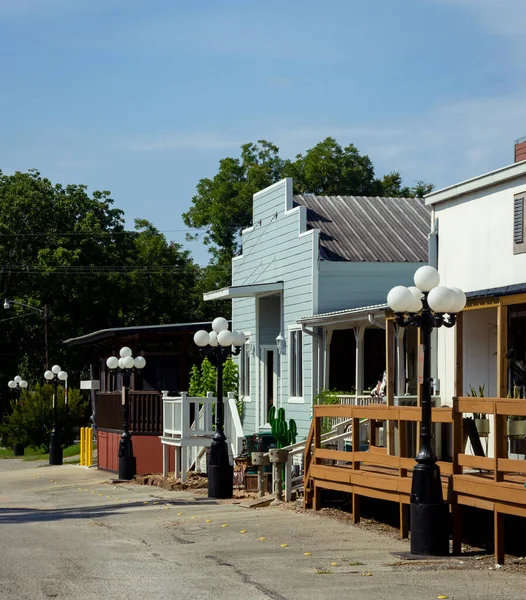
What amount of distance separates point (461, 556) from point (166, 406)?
1629 cm

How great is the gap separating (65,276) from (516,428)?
47.9m

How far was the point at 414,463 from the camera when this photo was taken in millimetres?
14797

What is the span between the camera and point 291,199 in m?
28.0

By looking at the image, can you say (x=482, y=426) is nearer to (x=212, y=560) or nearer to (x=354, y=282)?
(x=212, y=560)

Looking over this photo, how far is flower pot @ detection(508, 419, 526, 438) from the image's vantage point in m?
13.7

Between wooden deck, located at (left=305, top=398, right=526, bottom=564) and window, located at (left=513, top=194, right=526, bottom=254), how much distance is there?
8.08 feet

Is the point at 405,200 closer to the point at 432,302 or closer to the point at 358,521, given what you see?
the point at 358,521

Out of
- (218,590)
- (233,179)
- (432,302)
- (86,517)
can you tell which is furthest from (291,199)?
(233,179)

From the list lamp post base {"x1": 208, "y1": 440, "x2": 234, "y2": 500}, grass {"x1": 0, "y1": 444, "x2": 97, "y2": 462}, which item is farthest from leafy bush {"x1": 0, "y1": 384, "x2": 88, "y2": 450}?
lamp post base {"x1": 208, "y1": 440, "x2": 234, "y2": 500}

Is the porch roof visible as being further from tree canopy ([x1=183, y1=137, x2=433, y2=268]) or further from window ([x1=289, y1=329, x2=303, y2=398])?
tree canopy ([x1=183, y1=137, x2=433, y2=268])

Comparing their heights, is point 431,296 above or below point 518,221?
below

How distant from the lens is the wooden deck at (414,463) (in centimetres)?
1259

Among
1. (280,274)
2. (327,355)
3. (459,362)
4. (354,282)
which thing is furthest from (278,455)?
(280,274)

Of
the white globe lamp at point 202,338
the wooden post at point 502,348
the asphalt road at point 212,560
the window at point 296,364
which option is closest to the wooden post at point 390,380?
the asphalt road at point 212,560
